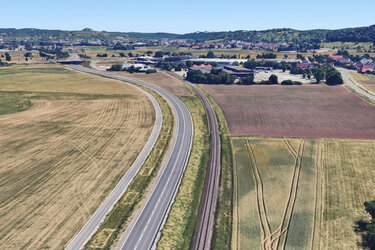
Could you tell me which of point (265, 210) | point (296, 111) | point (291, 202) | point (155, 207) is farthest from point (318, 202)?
point (296, 111)

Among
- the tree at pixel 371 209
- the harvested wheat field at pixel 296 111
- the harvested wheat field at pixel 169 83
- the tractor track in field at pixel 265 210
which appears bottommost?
the tractor track in field at pixel 265 210

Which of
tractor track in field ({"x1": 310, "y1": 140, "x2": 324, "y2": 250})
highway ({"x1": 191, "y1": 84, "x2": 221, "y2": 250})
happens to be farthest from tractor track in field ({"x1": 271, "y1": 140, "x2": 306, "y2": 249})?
highway ({"x1": 191, "y1": 84, "x2": 221, "y2": 250})

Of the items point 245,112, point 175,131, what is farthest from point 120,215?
point 245,112

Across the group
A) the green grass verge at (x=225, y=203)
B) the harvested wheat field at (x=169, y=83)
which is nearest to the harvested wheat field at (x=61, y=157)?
the harvested wheat field at (x=169, y=83)

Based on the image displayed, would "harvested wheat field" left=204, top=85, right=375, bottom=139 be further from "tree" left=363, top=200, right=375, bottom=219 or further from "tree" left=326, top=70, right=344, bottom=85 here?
"tree" left=363, top=200, right=375, bottom=219

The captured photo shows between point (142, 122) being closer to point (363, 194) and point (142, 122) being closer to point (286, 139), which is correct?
point (286, 139)

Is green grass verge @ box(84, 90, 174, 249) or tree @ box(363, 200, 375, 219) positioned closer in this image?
green grass verge @ box(84, 90, 174, 249)

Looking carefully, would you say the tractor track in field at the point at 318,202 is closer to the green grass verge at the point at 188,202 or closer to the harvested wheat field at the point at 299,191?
the harvested wheat field at the point at 299,191
